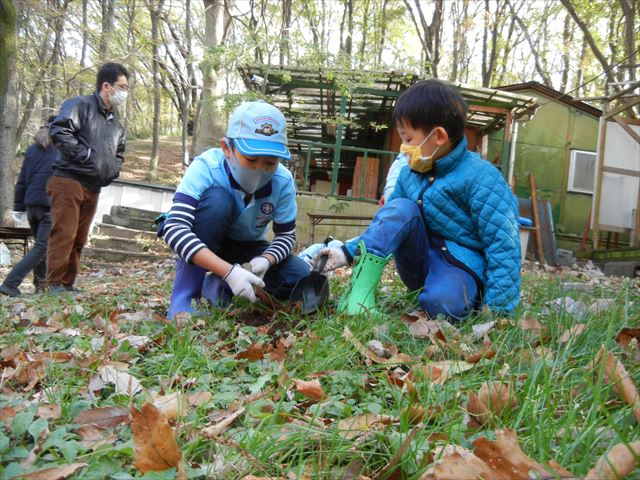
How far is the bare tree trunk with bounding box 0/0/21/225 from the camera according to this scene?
25.7ft

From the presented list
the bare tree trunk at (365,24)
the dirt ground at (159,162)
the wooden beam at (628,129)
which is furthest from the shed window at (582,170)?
the dirt ground at (159,162)

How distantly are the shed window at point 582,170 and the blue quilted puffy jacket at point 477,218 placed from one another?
43.3 feet

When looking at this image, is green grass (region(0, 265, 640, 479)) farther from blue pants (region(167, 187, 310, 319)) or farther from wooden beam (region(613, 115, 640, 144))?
Answer: wooden beam (region(613, 115, 640, 144))

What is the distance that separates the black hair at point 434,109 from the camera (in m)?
2.58

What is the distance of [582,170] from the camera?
14.5 meters

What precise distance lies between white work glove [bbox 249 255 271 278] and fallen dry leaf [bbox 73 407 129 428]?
57.3 inches

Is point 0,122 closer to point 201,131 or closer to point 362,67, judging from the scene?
point 201,131

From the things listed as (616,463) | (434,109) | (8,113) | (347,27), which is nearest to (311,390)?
(616,463)

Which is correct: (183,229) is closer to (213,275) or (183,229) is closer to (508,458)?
(213,275)

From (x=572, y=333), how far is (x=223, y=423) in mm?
1206

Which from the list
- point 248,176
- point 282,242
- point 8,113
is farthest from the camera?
point 8,113

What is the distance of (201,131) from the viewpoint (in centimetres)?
1083

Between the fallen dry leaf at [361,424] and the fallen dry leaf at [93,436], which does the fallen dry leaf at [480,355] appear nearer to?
the fallen dry leaf at [361,424]

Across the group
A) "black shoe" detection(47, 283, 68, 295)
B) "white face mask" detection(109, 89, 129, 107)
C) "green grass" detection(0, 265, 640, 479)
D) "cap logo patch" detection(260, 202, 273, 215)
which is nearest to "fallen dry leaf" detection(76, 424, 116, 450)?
"green grass" detection(0, 265, 640, 479)
